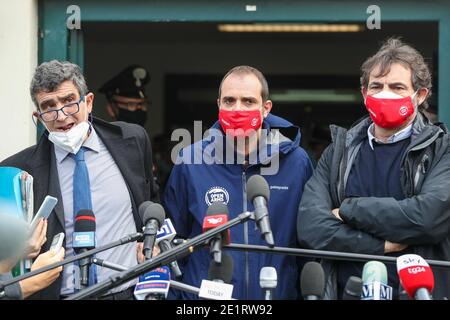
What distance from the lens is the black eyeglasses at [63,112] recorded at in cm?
564

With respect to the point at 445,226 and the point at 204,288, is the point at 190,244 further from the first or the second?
the point at 445,226

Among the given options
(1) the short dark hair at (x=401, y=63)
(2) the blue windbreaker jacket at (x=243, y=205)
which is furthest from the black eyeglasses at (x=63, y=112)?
(1) the short dark hair at (x=401, y=63)

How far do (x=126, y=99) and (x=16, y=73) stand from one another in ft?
4.22

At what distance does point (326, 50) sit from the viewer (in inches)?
494

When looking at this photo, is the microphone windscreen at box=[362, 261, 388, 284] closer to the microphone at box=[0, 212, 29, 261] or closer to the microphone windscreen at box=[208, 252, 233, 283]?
the microphone windscreen at box=[208, 252, 233, 283]

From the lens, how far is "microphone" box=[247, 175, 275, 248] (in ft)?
13.5

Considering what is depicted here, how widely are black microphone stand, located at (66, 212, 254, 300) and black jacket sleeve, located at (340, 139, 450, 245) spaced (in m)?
1.02

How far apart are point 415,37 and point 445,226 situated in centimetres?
564

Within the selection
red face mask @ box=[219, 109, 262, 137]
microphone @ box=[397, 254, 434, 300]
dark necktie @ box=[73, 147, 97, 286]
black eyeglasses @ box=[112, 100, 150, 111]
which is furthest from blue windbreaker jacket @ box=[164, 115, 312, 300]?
black eyeglasses @ box=[112, 100, 150, 111]

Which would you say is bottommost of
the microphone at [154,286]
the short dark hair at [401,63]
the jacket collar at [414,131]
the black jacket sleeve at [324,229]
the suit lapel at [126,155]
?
the microphone at [154,286]

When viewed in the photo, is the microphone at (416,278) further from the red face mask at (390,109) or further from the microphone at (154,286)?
the red face mask at (390,109)

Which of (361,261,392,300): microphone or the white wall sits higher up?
the white wall

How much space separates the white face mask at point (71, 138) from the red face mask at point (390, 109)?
5.27 ft

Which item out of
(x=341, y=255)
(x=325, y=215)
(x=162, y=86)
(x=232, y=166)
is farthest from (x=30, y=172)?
(x=162, y=86)
